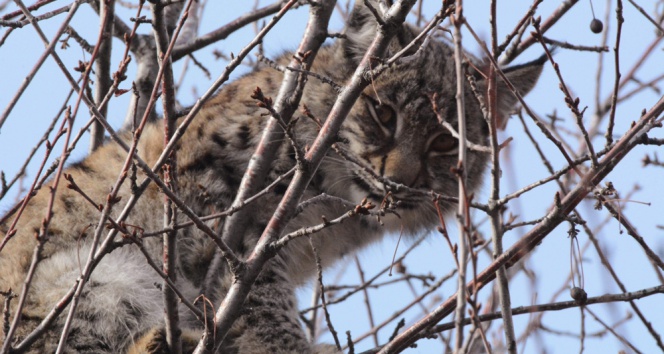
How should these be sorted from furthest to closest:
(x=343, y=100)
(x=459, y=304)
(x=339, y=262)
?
(x=339, y=262), (x=343, y=100), (x=459, y=304)

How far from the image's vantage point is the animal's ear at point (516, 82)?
6.23 m

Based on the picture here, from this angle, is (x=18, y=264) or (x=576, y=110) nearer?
(x=576, y=110)

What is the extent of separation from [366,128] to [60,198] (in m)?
2.12

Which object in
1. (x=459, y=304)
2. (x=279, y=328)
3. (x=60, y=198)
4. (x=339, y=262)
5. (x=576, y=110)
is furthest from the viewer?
(x=339, y=262)

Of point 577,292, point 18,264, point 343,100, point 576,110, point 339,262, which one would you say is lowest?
point 577,292

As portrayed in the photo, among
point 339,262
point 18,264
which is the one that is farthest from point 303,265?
point 18,264

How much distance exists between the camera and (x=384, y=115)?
19.5ft

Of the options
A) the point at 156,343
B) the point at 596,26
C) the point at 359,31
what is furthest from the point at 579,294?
the point at 359,31

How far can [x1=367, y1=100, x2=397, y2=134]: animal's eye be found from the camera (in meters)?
5.93

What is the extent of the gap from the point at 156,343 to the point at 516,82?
3424 millimetres

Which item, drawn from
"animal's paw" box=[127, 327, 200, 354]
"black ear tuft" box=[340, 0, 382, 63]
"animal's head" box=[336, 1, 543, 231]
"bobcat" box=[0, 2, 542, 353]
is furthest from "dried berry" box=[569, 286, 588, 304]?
"black ear tuft" box=[340, 0, 382, 63]

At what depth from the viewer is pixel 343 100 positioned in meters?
3.79

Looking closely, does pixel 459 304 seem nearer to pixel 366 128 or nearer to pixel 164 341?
pixel 164 341

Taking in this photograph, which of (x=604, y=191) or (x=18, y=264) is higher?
(x=18, y=264)
